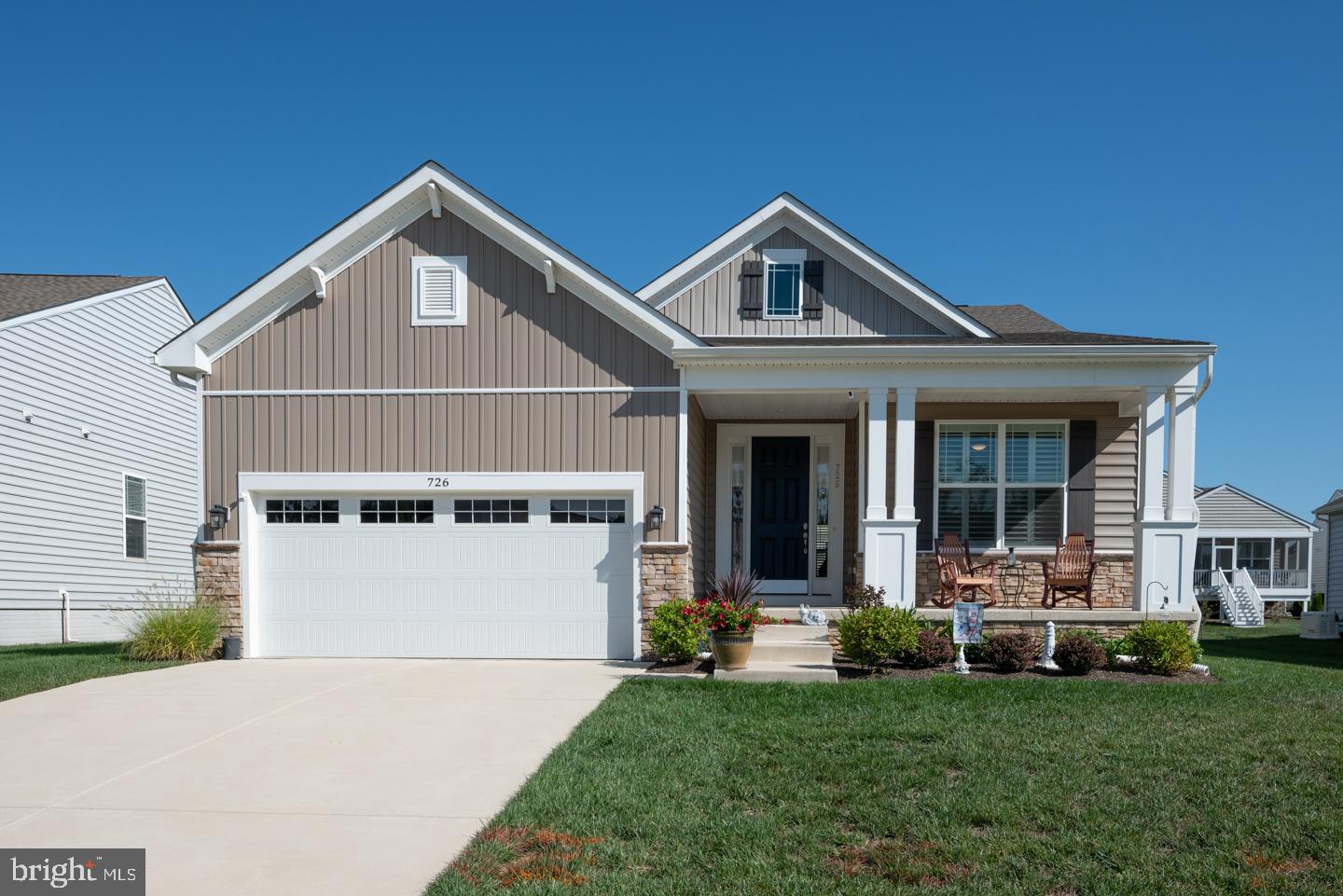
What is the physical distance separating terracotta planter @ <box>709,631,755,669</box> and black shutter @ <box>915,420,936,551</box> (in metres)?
4.25

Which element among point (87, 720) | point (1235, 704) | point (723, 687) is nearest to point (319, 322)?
point (87, 720)

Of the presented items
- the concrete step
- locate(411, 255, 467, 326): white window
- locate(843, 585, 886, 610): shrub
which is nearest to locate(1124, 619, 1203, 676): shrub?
locate(843, 585, 886, 610): shrub

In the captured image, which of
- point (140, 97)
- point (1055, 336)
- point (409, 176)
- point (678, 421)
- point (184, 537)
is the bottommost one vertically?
point (184, 537)

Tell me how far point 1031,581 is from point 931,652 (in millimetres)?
4220

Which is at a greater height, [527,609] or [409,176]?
[409,176]

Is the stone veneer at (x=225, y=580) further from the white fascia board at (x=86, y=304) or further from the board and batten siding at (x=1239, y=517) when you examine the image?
the board and batten siding at (x=1239, y=517)

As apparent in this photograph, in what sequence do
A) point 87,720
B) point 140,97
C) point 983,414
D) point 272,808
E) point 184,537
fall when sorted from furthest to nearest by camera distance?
point 184,537
point 140,97
point 983,414
point 87,720
point 272,808

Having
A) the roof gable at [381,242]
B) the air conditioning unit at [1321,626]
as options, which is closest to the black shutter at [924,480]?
the roof gable at [381,242]

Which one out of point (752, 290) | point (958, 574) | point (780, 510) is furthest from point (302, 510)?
point (958, 574)

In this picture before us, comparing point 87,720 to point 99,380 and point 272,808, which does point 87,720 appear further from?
point 99,380

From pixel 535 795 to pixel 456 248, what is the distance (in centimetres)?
759

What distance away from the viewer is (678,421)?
11.3 meters

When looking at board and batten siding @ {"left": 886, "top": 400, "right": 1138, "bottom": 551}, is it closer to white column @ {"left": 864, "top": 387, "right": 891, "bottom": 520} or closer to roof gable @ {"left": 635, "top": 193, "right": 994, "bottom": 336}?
roof gable @ {"left": 635, "top": 193, "right": 994, "bottom": 336}

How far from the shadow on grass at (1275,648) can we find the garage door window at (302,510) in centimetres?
1179
